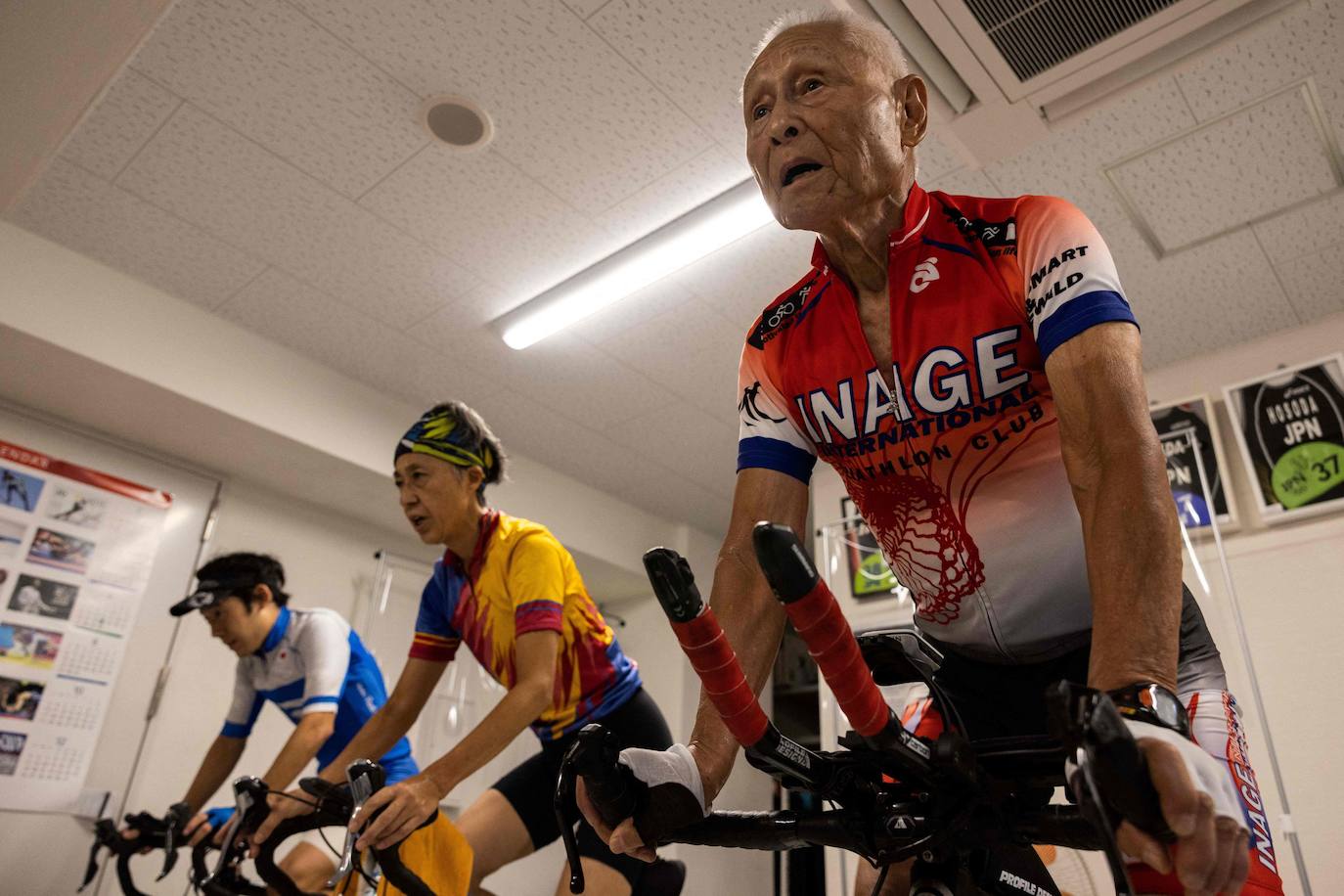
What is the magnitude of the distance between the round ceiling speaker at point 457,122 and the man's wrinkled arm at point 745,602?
1962mm

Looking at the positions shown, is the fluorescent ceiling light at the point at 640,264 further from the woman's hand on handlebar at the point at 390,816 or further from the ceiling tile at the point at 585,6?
the woman's hand on handlebar at the point at 390,816

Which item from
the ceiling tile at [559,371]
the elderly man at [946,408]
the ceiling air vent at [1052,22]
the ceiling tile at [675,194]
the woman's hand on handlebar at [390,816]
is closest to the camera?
the elderly man at [946,408]

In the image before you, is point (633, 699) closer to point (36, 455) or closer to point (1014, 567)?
point (1014, 567)

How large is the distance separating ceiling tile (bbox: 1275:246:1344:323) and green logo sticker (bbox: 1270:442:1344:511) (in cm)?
58

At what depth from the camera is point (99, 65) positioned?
2.41 m

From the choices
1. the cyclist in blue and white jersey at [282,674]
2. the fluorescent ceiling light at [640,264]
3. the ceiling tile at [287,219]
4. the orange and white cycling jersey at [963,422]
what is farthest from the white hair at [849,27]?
the ceiling tile at [287,219]

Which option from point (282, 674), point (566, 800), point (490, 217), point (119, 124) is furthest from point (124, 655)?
point (566, 800)

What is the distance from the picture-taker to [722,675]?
1.72 feet

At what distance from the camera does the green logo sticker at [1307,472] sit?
2.99 m

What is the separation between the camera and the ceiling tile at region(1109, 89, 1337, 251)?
254 cm

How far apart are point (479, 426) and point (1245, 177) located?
2.42 meters

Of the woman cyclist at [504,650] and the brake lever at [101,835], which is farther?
the brake lever at [101,835]

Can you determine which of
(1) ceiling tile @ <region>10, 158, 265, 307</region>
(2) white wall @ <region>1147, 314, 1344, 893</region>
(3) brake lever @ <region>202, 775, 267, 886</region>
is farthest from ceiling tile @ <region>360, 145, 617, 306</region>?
(2) white wall @ <region>1147, 314, 1344, 893</region>

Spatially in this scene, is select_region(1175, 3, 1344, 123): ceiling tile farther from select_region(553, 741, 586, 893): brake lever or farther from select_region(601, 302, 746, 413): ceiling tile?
select_region(553, 741, 586, 893): brake lever
